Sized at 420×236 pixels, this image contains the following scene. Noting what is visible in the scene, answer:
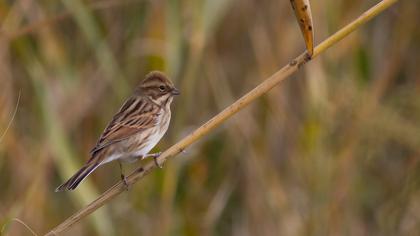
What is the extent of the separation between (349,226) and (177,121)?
127 centimetres

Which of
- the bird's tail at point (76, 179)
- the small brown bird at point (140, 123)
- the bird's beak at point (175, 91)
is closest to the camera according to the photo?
the bird's tail at point (76, 179)

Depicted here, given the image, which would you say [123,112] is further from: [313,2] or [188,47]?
[313,2]

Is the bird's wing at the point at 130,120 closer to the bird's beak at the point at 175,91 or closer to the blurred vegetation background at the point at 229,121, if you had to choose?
the bird's beak at the point at 175,91

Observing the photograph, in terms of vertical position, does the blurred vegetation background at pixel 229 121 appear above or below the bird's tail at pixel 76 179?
below

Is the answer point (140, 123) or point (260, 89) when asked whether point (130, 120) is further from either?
point (260, 89)

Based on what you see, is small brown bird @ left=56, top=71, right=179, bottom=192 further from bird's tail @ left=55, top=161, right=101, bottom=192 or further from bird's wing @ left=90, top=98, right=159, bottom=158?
bird's tail @ left=55, top=161, right=101, bottom=192

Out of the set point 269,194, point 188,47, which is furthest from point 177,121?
point 269,194

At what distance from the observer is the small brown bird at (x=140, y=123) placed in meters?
3.93

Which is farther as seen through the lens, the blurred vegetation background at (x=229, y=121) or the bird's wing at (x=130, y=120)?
the blurred vegetation background at (x=229, y=121)

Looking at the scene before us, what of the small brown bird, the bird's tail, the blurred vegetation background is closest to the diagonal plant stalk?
the bird's tail

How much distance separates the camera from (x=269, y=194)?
5.25 meters

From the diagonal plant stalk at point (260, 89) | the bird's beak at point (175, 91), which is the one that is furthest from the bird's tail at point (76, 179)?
the bird's beak at point (175, 91)

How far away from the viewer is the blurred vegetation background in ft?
15.5

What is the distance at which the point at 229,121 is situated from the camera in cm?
537
